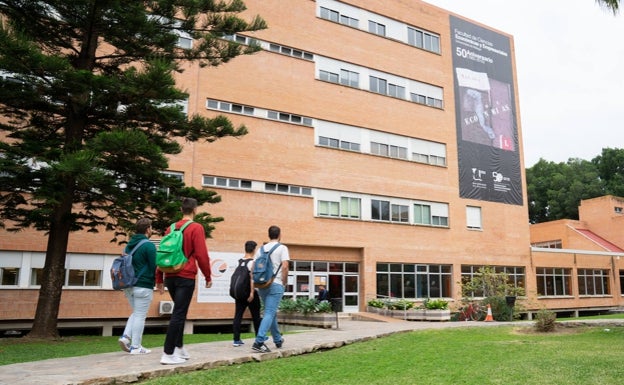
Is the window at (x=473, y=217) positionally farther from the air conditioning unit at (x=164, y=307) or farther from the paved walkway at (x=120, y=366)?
the paved walkway at (x=120, y=366)

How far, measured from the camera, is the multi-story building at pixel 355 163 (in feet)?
73.8

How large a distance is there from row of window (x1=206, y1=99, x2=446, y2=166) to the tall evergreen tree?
1011 cm

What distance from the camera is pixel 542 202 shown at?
69.1 metres

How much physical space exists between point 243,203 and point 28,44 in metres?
13.7

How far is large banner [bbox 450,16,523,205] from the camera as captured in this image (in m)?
32.0

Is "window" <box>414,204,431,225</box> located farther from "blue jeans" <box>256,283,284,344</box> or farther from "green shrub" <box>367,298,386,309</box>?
"blue jeans" <box>256,283,284,344</box>

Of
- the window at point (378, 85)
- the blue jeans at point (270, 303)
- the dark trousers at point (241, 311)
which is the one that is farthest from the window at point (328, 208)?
the blue jeans at point (270, 303)

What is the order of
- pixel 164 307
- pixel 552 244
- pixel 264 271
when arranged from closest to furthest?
pixel 264 271, pixel 164 307, pixel 552 244

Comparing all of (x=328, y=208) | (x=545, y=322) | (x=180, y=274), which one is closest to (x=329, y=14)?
(x=328, y=208)

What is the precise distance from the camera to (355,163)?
27359 millimetres

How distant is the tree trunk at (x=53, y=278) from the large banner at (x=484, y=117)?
23617 millimetres

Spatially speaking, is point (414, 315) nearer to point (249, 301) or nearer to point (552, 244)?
point (249, 301)

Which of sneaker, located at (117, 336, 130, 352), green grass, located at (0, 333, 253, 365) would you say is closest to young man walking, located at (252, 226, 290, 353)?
sneaker, located at (117, 336, 130, 352)

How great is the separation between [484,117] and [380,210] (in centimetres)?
1062
